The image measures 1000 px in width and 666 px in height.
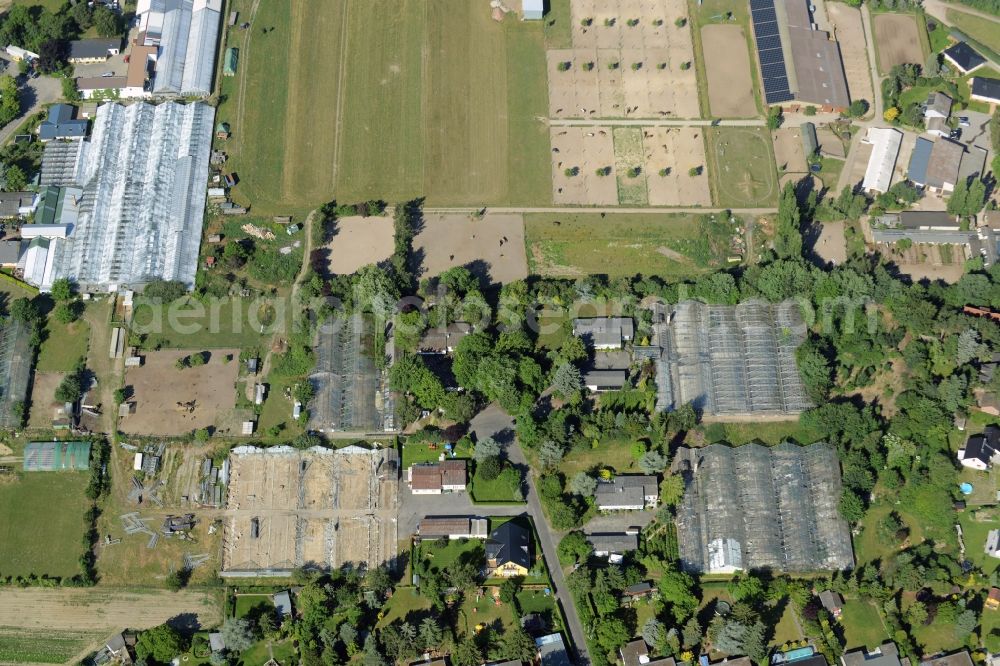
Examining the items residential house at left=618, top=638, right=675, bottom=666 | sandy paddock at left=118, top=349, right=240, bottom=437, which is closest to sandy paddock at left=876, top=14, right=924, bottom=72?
residential house at left=618, top=638, right=675, bottom=666

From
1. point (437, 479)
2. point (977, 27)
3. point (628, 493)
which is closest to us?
point (628, 493)

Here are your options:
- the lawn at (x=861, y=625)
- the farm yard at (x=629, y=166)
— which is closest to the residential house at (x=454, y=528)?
the lawn at (x=861, y=625)

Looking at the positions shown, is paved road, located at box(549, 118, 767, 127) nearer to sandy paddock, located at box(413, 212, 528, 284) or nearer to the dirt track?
sandy paddock, located at box(413, 212, 528, 284)

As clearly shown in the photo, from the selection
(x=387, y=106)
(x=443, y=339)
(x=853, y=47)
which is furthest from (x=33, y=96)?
(x=853, y=47)

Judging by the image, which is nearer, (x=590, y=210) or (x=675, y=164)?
(x=590, y=210)

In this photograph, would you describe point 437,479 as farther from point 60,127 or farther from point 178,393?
point 60,127

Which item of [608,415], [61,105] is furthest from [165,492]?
[61,105]
